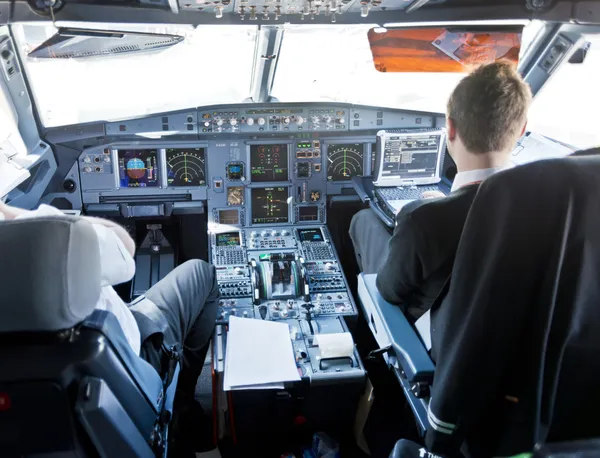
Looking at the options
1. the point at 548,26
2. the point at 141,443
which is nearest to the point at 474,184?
the point at 141,443

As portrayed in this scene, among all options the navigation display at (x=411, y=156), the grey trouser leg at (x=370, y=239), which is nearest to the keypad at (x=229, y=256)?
the grey trouser leg at (x=370, y=239)

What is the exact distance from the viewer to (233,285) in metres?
3.34

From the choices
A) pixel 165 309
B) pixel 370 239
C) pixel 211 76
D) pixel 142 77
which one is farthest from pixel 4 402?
pixel 142 77

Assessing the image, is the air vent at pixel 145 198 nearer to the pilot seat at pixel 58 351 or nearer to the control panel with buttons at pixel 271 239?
the control panel with buttons at pixel 271 239

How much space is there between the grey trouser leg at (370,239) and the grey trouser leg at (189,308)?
84 centimetres

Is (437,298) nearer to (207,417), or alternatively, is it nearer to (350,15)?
(207,417)

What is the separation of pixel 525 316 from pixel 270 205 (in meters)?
2.64

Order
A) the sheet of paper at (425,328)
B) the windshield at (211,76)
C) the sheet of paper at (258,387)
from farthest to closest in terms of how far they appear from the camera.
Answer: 1. the windshield at (211,76)
2. the sheet of paper at (258,387)
3. the sheet of paper at (425,328)

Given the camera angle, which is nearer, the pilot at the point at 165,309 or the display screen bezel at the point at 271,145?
the pilot at the point at 165,309

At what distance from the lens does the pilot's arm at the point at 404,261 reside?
172 centimetres

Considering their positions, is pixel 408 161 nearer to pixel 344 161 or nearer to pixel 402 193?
pixel 402 193

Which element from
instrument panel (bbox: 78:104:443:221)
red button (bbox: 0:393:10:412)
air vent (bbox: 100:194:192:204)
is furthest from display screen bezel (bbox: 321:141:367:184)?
red button (bbox: 0:393:10:412)

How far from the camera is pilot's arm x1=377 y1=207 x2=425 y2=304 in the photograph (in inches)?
67.7

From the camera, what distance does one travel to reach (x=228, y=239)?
374cm
